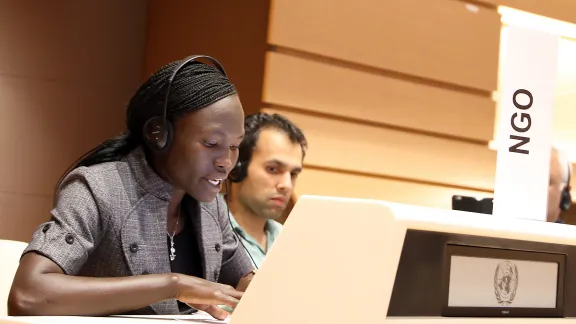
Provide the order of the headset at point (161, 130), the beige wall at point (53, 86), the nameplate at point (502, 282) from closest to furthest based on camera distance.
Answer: the nameplate at point (502, 282) → the headset at point (161, 130) → the beige wall at point (53, 86)

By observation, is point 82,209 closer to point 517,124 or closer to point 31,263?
point 31,263

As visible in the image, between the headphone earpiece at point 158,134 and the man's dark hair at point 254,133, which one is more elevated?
the man's dark hair at point 254,133

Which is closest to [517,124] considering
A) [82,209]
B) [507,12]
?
[82,209]

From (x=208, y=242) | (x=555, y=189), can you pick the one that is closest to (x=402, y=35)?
(x=555, y=189)

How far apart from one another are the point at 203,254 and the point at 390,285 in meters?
0.83

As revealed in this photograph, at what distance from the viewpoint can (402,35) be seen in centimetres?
367

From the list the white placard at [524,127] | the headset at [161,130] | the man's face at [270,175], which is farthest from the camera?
the man's face at [270,175]

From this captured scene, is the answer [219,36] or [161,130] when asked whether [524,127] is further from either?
[219,36]

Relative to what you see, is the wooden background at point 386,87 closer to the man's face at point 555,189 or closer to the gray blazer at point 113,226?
the man's face at point 555,189

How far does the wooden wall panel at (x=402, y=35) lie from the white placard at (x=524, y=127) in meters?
2.31

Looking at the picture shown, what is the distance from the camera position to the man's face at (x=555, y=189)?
323 cm

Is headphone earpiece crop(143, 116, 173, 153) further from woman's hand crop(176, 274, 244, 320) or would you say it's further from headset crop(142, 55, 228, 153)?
woman's hand crop(176, 274, 244, 320)

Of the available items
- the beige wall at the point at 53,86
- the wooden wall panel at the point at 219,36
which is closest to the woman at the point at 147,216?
the wooden wall panel at the point at 219,36

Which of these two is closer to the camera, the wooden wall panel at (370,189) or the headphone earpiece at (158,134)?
the headphone earpiece at (158,134)
